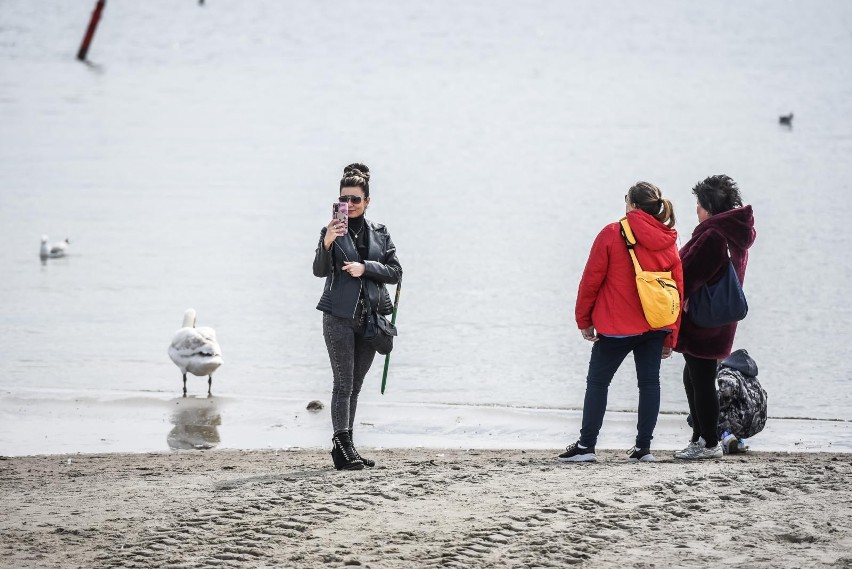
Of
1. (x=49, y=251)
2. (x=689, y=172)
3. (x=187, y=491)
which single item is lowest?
(x=187, y=491)

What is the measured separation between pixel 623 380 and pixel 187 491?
5.58m

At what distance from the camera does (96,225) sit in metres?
19.9

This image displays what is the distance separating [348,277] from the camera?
654cm

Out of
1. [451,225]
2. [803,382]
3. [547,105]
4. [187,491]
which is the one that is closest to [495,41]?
[547,105]

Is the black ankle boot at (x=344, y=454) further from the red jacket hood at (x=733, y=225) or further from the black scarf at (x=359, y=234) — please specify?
the red jacket hood at (x=733, y=225)

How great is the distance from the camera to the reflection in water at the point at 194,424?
8.60 meters

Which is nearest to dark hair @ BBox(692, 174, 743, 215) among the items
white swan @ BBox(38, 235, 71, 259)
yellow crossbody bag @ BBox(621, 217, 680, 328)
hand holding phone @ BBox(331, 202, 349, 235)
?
yellow crossbody bag @ BBox(621, 217, 680, 328)

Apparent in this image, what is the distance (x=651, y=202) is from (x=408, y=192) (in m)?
16.3

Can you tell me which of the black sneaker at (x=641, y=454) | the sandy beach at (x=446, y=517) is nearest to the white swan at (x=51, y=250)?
the sandy beach at (x=446, y=517)

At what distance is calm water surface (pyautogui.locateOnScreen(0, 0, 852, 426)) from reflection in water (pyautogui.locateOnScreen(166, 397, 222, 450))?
748mm

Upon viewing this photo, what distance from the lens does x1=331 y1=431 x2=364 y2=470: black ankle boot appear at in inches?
263

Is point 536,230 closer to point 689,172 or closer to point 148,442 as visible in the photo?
point 689,172

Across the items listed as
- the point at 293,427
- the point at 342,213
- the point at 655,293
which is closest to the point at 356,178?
the point at 342,213

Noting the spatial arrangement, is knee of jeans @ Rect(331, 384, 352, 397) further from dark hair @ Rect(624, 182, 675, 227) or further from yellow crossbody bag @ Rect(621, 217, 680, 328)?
dark hair @ Rect(624, 182, 675, 227)
